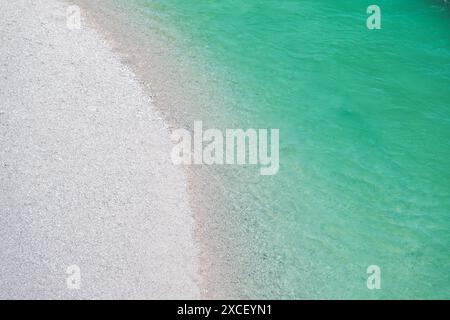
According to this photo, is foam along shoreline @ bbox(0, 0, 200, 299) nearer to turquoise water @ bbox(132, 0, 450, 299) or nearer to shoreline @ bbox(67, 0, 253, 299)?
shoreline @ bbox(67, 0, 253, 299)

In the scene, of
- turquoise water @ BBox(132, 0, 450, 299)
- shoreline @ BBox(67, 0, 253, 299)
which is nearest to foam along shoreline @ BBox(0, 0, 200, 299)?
shoreline @ BBox(67, 0, 253, 299)

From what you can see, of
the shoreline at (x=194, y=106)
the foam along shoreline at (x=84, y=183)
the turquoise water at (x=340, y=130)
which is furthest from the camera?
the turquoise water at (x=340, y=130)

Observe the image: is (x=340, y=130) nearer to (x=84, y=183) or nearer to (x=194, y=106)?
(x=194, y=106)

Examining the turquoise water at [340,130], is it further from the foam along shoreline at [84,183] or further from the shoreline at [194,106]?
the foam along shoreline at [84,183]

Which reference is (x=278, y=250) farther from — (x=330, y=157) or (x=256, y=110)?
(x=256, y=110)

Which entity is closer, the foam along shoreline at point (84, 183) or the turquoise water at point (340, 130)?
the foam along shoreline at point (84, 183)

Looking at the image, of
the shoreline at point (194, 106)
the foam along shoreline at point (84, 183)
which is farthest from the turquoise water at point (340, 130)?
the foam along shoreline at point (84, 183)
